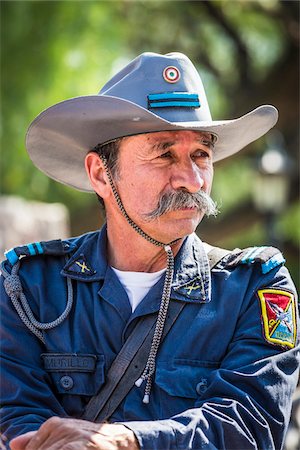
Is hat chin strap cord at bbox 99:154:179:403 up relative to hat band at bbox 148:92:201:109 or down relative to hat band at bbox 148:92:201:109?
down

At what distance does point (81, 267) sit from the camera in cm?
316

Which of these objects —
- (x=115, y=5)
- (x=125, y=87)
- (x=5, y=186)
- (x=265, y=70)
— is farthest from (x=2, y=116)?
(x=125, y=87)

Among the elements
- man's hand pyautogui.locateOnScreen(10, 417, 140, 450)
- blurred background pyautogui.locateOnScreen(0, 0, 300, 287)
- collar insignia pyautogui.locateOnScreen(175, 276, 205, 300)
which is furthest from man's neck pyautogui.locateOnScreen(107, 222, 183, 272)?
blurred background pyautogui.locateOnScreen(0, 0, 300, 287)

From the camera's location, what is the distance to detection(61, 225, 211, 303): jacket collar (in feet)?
9.84

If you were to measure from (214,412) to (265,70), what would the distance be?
475 inches

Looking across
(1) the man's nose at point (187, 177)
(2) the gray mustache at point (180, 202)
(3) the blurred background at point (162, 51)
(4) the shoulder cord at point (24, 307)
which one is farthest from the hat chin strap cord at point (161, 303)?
(3) the blurred background at point (162, 51)

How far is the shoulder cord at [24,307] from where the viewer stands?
2984 mm

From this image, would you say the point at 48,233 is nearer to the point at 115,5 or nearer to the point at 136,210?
the point at 136,210

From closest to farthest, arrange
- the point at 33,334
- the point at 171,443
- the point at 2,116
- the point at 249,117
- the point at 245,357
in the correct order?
the point at 171,443, the point at 245,357, the point at 33,334, the point at 249,117, the point at 2,116

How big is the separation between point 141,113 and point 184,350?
80 centimetres

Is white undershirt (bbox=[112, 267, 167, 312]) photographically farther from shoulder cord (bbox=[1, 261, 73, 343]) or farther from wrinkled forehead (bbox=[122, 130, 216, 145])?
wrinkled forehead (bbox=[122, 130, 216, 145])

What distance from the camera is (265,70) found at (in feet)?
46.7

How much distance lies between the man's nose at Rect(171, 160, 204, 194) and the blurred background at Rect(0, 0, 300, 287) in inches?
154

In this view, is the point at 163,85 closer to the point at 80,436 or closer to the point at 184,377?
the point at 184,377
